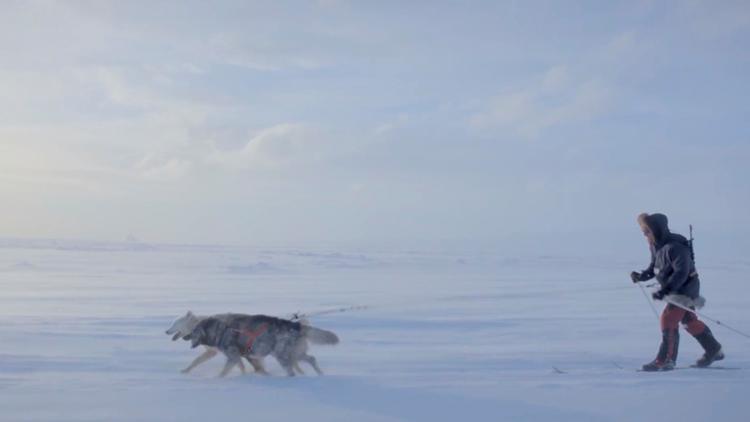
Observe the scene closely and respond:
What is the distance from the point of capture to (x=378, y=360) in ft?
27.6

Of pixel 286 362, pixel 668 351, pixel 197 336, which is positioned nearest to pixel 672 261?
pixel 668 351

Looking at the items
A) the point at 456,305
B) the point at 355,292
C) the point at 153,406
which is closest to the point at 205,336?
the point at 153,406

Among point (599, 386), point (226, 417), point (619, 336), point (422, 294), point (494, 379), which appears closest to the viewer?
point (226, 417)

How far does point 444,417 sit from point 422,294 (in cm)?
1233

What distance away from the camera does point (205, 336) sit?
7328 millimetres

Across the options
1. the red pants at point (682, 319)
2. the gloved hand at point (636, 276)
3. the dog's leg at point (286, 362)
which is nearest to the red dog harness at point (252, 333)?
the dog's leg at point (286, 362)

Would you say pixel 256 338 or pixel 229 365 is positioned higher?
pixel 256 338

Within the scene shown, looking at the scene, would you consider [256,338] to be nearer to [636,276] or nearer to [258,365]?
[258,365]

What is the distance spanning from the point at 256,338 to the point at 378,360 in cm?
178

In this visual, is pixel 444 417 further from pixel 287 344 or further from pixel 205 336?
pixel 205 336

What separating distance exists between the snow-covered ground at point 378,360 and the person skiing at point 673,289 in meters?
0.31

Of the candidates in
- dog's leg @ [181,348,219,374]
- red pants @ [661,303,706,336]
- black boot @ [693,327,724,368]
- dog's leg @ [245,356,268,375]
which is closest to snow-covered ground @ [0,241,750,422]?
dog's leg @ [181,348,219,374]

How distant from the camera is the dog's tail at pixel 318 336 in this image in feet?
24.2

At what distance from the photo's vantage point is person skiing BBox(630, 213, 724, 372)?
7.11 meters
